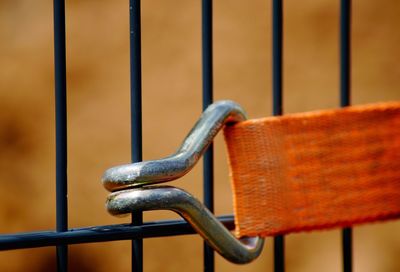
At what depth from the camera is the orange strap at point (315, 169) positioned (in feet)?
1.69

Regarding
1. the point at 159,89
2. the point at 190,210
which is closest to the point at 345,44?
the point at 190,210

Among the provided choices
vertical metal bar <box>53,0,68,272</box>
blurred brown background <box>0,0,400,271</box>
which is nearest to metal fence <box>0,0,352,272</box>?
vertical metal bar <box>53,0,68,272</box>

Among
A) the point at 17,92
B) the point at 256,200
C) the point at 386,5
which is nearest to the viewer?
the point at 256,200

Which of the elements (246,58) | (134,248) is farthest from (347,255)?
(246,58)

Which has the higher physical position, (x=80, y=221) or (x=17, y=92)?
(x=17, y=92)

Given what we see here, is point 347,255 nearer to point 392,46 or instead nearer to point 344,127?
point 344,127

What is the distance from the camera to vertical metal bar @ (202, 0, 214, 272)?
0.55 metres

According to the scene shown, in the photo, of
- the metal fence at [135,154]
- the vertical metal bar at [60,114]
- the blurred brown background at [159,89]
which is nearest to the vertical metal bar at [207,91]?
the metal fence at [135,154]

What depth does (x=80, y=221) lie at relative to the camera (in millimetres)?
1639

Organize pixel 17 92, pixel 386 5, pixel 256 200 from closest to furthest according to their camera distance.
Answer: pixel 256 200
pixel 386 5
pixel 17 92

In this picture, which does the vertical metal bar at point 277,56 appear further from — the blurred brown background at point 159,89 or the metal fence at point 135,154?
the blurred brown background at point 159,89

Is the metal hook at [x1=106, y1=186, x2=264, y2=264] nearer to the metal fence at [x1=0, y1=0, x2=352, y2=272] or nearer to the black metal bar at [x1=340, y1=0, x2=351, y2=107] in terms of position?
the metal fence at [x1=0, y1=0, x2=352, y2=272]

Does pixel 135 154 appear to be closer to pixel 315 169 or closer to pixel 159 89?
pixel 315 169

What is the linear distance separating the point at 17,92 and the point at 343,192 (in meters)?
1.31
